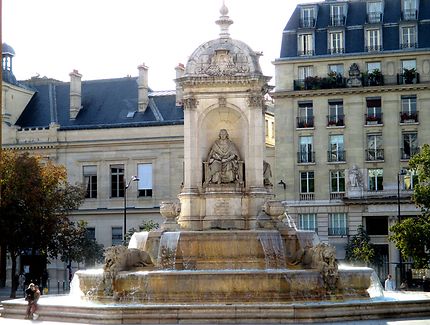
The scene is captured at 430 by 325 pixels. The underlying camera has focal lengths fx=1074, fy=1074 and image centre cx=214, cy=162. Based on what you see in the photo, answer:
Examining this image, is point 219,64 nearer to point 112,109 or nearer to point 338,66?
point 338,66

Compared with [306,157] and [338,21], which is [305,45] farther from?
[306,157]

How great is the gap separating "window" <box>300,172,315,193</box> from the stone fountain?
3774 centimetres

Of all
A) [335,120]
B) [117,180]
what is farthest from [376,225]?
[117,180]

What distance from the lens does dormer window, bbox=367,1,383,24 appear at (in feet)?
250

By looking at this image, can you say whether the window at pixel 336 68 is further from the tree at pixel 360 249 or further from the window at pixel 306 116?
the tree at pixel 360 249

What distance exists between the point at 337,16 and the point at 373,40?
11.6 feet

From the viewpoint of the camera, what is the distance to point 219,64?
122 feet

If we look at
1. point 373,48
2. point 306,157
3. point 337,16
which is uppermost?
point 337,16

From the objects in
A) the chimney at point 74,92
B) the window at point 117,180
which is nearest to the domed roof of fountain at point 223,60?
the window at point 117,180

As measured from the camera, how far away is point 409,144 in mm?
73688

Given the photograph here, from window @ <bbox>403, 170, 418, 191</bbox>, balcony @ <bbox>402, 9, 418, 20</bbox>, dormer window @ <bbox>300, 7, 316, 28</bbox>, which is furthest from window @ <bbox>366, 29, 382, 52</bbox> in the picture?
window @ <bbox>403, 170, 418, 191</bbox>

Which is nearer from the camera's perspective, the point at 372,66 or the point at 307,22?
the point at 372,66

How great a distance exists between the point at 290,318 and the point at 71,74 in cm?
6086

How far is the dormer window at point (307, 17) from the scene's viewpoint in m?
77.7
